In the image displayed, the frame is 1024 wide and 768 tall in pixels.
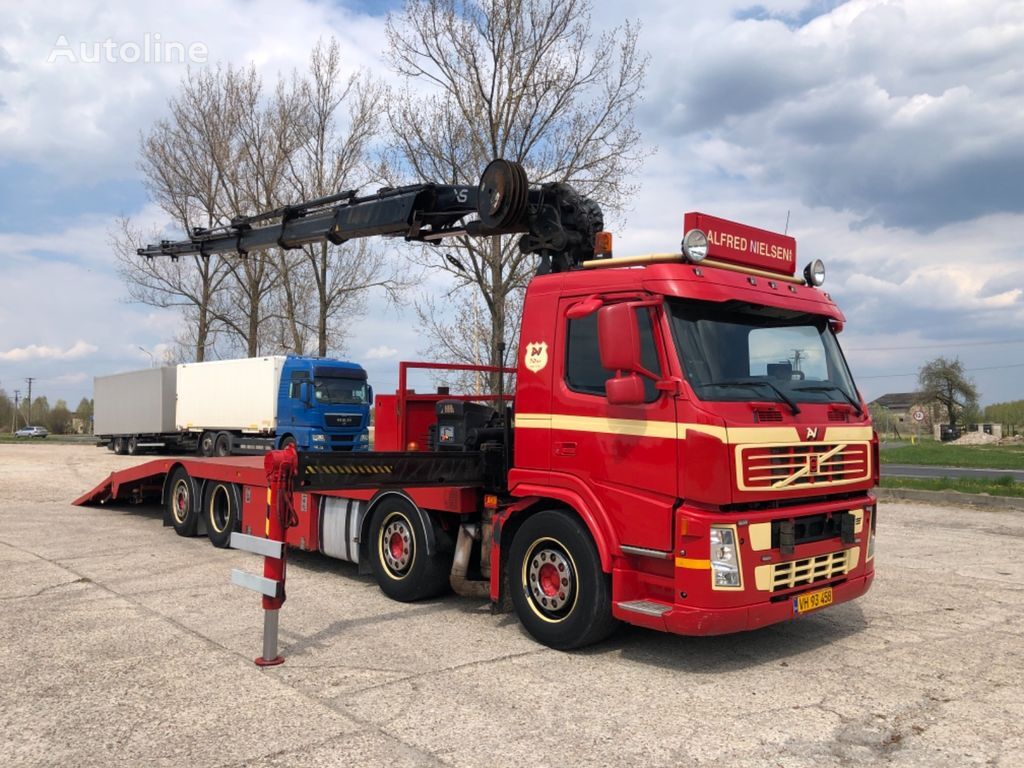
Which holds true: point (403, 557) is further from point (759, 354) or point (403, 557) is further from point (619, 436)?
point (759, 354)

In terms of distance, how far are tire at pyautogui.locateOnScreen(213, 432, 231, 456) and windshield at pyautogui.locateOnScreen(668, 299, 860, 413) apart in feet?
80.9

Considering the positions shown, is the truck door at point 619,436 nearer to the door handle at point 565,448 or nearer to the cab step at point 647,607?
the door handle at point 565,448

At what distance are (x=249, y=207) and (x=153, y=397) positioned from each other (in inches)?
333

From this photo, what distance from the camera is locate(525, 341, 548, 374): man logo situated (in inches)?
246

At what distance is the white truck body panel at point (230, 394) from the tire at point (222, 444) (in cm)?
33

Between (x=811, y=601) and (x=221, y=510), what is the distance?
7.93m

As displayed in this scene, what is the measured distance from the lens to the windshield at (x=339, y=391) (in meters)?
22.8

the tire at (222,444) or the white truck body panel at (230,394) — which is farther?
the tire at (222,444)

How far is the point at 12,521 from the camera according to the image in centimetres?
1255

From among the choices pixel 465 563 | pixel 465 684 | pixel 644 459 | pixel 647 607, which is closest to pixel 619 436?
pixel 644 459

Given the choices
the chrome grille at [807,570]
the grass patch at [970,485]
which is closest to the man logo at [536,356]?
the chrome grille at [807,570]

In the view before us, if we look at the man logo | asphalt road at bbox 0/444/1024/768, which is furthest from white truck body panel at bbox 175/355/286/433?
the man logo

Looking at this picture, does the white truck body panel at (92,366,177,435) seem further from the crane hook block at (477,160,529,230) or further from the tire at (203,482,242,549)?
the crane hook block at (477,160,529,230)

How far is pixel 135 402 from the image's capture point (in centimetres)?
3359
